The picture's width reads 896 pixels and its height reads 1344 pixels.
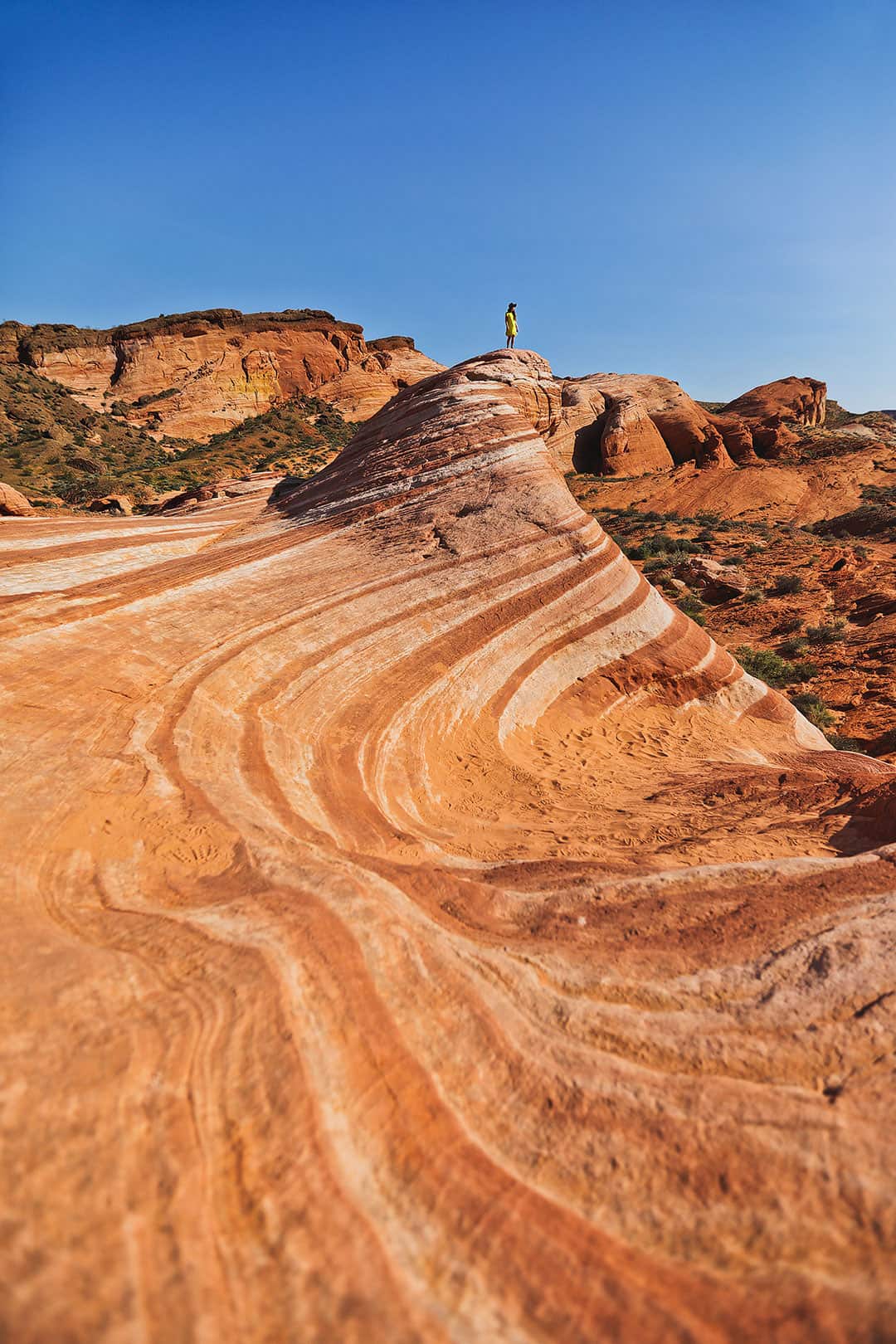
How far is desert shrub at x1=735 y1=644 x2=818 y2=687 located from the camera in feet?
47.0

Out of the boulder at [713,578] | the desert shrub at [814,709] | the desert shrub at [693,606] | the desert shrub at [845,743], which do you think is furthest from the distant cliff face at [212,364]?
the desert shrub at [845,743]

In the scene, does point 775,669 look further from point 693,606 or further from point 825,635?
point 693,606

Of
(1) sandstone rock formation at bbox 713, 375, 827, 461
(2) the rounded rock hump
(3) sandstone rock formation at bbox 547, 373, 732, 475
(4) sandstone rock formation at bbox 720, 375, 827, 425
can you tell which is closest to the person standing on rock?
(2) the rounded rock hump

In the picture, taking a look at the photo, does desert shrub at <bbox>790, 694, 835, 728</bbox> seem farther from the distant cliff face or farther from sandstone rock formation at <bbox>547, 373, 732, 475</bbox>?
the distant cliff face

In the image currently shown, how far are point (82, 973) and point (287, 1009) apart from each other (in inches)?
33.3

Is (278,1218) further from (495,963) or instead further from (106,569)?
(106,569)

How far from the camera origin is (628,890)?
12.0 feet

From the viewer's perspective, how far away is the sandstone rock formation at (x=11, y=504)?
35.7ft

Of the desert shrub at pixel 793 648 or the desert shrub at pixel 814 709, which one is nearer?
the desert shrub at pixel 814 709

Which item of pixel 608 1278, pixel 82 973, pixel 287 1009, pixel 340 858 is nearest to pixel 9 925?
pixel 82 973

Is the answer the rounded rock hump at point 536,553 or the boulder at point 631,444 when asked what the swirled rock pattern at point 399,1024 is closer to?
the rounded rock hump at point 536,553

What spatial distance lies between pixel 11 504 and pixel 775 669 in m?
16.1

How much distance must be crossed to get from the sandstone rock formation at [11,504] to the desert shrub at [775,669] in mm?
14931

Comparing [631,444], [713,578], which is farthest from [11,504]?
[631,444]
